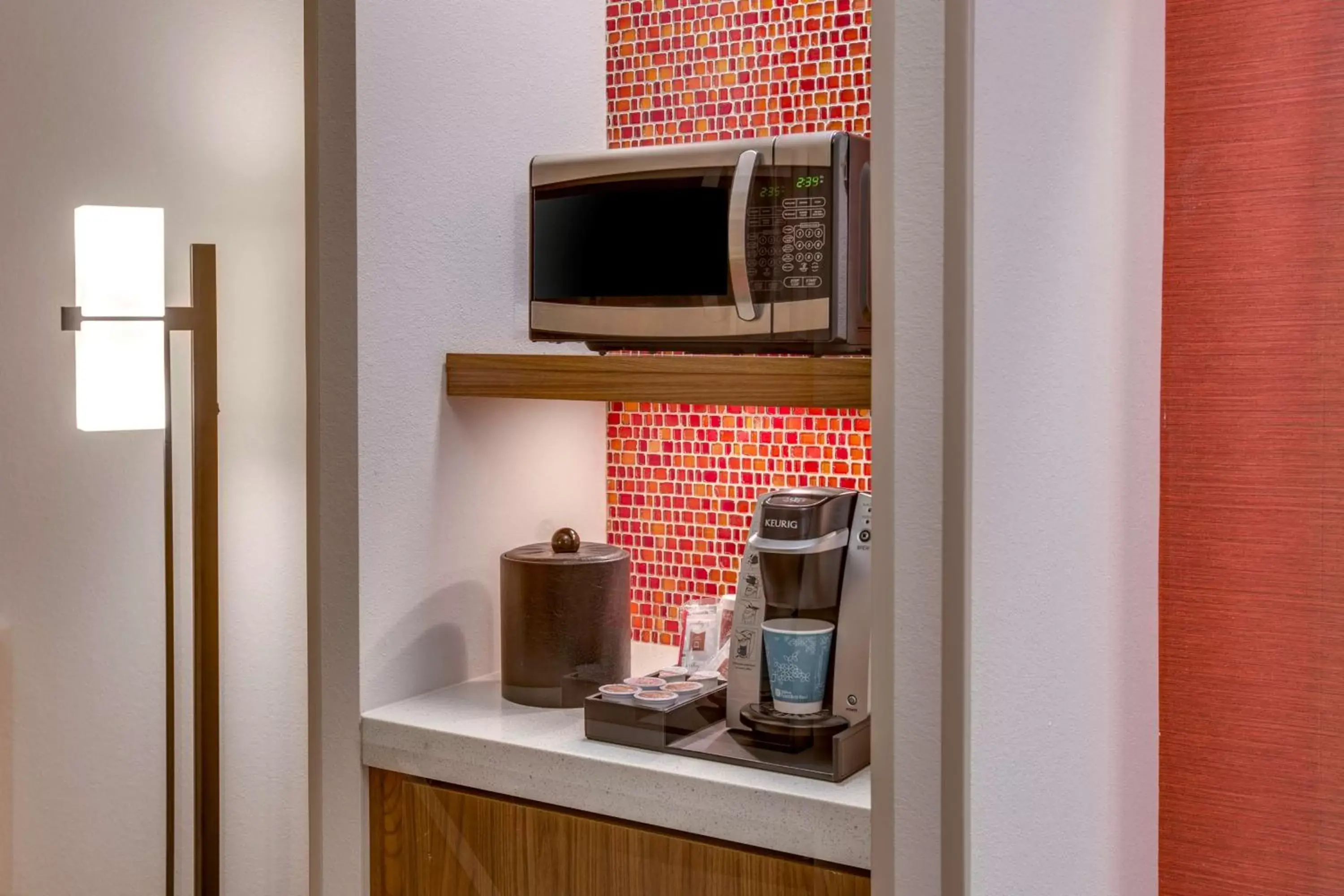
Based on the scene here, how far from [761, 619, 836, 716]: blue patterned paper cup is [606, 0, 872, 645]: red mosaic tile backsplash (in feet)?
1.16

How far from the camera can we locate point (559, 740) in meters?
1.41

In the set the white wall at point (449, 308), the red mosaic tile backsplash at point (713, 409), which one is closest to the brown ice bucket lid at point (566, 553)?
the white wall at point (449, 308)

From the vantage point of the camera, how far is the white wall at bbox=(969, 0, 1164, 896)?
1103 mm

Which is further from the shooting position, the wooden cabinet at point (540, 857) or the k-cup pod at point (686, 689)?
the k-cup pod at point (686, 689)

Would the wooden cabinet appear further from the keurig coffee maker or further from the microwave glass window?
the microwave glass window

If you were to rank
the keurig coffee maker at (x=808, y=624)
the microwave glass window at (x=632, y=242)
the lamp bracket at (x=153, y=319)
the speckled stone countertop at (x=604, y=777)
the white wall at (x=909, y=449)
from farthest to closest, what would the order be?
the lamp bracket at (x=153, y=319) < the microwave glass window at (x=632, y=242) < the keurig coffee maker at (x=808, y=624) < the speckled stone countertop at (x=604, y=777) < the white wall at (x=909, y=449)

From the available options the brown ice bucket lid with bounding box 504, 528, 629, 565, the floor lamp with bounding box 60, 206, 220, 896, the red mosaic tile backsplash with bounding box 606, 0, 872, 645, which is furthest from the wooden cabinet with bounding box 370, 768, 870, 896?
the floor lamp with bounding box 60, 206, 220, 896

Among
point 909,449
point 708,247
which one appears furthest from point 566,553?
point 909,449

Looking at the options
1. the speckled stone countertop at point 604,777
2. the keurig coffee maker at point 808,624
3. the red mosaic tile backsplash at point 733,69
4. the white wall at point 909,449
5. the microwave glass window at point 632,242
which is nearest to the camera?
the white wall at point 909,449

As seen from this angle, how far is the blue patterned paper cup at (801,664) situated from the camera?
1.34 m

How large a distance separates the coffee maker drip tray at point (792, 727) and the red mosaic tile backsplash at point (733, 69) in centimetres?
76

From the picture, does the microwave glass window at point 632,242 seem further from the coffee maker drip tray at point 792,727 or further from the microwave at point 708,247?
the coffee maker drip tray at point 792,727

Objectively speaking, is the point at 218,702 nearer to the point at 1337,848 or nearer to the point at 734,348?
Result: the point at 734,348

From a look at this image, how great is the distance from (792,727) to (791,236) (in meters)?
0.53
